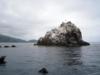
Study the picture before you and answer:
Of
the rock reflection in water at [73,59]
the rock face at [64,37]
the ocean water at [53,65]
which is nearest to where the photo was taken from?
the ocean water at [53,65]

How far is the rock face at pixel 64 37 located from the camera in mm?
181500

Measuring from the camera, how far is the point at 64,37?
181000mm

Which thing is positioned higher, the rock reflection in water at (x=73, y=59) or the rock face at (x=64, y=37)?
the rock face at (x=64, y=37)

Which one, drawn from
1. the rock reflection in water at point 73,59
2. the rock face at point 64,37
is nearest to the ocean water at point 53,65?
the rock reflection in water at point 73,59

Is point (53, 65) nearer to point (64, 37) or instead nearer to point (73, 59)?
point (73, 59)

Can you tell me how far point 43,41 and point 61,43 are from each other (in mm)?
24047

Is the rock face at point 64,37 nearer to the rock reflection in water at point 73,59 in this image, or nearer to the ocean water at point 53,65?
the rock reflection in water at point 73,59

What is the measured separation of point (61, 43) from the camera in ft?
602

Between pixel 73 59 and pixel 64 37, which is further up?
pixel 64 37

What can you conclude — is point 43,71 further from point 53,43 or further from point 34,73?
point 53,43

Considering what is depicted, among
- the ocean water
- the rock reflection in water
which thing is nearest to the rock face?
the rock reflection in water

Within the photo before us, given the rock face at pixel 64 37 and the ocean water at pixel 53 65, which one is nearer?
the ocean water at pixel 53 65

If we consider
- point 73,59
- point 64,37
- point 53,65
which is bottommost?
point 53,65

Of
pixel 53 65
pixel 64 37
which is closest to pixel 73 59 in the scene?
pixel 53 65
